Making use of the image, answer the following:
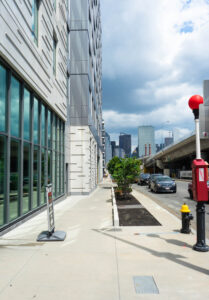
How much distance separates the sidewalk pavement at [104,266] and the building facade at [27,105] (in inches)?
74.3

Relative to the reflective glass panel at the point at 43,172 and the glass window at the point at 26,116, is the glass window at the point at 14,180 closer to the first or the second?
the glass window at the point at 26,116

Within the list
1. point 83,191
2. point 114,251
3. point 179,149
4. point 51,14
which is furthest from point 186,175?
point 114,251

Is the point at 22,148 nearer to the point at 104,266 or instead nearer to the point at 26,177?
the point at 26,177

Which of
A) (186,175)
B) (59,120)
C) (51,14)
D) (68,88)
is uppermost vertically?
(51,14)

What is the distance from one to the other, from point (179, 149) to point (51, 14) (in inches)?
1741

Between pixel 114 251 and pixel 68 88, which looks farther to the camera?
pixel 68 88

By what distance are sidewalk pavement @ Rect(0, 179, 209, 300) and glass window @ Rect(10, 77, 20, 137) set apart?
353cm

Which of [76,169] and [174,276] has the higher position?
[76,169]

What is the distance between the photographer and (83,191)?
752 inches

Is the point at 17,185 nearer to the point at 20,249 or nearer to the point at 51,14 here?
the point at 20,249

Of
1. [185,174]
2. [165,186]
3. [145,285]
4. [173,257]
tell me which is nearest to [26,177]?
[173,257]

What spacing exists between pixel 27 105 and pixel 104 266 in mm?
7314

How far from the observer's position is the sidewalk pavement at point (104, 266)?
3681 millimetres

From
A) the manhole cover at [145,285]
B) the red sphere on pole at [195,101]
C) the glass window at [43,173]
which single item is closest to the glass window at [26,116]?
the glass window at [43,173]
